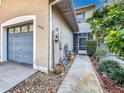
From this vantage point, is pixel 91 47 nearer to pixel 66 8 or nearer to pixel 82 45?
pixel 82 45

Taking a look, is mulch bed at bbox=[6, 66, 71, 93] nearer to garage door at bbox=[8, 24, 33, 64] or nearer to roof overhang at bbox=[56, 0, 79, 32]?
garage door at bbox=[8, 24, 33, 64]

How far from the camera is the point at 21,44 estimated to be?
8828 millimetres

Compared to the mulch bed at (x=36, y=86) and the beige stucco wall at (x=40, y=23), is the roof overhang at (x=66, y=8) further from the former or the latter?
the mulch bed at (x=36, y=86)

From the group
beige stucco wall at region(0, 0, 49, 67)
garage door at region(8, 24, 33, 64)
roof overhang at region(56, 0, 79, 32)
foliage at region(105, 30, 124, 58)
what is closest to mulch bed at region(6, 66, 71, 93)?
beige stucco wall at region(0, 0, 49, 67)

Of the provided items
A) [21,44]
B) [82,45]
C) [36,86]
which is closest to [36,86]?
[36,86]

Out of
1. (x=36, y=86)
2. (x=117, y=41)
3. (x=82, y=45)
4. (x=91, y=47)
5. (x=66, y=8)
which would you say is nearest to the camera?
(x=117, y=41)

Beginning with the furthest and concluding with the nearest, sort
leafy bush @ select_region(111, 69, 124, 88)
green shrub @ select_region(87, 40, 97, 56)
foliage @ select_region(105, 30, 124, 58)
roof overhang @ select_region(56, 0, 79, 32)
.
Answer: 1. green shrub @ select_region(87, 40, 97, 56)
2. roof overhang @ select_region(56, 0, 79, 32)
3. leafy bush @ select_region(111, 69, 124, 88)
4. foliage @ select_region(105, 30, 124, 58)

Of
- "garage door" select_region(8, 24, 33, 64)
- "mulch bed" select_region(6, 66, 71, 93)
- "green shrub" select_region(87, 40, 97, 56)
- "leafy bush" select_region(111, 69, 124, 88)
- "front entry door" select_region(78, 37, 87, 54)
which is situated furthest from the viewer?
"front entry door" select_region(78, 37, 87, 54)

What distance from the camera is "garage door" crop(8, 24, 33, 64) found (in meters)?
8.23

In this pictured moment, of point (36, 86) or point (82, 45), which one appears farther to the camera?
point (82, 45)

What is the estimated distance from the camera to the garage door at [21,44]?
27.0 ft

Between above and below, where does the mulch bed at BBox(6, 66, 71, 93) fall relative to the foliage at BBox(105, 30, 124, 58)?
below

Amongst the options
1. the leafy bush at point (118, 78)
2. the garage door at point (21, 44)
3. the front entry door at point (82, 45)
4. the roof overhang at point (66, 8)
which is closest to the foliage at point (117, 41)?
the leafy bush at point (118, 78)

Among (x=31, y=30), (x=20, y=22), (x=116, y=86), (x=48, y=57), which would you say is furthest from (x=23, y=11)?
(x=116, y=86)
